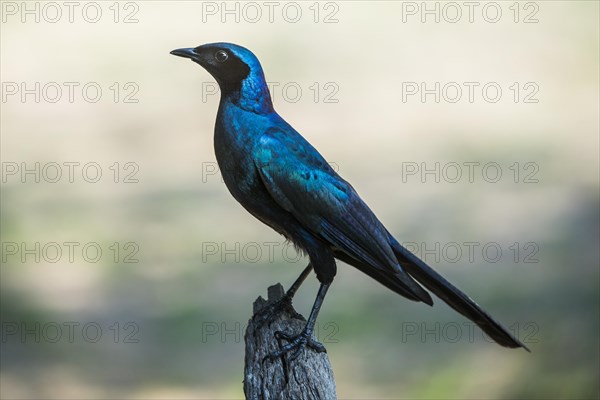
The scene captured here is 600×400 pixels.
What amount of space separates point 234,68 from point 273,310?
1312 mm

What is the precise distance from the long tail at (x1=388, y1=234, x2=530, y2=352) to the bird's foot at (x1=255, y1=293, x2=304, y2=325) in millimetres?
664

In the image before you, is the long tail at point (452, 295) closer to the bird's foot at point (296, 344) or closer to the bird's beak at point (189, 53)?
the bird's foot at point (296, 344)

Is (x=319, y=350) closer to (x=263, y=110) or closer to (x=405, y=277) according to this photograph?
(x=405, y=277)

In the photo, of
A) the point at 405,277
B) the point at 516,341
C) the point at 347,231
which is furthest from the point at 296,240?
the point at 516,341

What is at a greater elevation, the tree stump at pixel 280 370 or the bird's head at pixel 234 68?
the bird's head at pixel 234 68

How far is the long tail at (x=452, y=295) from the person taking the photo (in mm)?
5273

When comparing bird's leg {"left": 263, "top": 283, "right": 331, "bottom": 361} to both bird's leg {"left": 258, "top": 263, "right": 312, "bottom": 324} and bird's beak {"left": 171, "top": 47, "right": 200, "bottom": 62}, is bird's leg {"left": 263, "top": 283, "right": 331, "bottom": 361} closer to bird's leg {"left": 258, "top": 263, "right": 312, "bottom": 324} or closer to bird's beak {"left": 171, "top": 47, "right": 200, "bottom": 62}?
bird's leg {"left": 258, "top": 263, "right": 312, "bottom": 324}

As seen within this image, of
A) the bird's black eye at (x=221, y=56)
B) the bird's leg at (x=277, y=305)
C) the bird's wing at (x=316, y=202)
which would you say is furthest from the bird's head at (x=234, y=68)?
the bird's leg at (x=277, y=305)

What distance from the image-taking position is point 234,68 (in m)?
5.25

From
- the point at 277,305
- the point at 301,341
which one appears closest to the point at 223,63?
the point at 277,305

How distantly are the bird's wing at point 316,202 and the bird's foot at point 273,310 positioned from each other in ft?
1.71

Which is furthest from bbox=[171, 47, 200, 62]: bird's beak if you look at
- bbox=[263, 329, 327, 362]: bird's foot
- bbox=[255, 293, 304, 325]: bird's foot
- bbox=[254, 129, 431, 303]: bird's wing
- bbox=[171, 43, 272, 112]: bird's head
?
bbox=[263, 329, 327, 362]: bird's foot

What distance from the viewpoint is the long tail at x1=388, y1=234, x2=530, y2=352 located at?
17.3ft

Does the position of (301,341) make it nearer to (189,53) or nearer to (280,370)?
(280,370)
